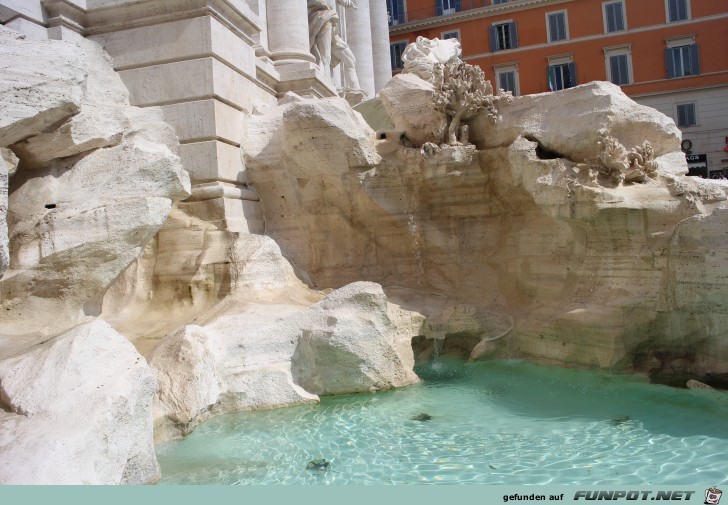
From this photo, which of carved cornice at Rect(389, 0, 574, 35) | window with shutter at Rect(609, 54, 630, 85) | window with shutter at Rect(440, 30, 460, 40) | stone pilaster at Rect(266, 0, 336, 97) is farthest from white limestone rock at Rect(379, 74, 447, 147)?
window with shutter at Rect(440, 30, 460, 40)

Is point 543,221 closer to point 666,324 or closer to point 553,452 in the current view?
point 666,324

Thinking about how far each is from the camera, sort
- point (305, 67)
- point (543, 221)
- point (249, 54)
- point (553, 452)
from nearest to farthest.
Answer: point (553, 452), point (543, 221), point (249, 54), point (305, 67)

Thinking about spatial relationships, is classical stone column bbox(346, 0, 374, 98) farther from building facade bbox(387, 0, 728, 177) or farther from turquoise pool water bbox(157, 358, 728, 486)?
building facade bbox(387, 0, 728, 177)

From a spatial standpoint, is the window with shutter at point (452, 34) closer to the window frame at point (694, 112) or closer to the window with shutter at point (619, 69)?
the window with shutter at point (619, 69)

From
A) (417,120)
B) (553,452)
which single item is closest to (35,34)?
(417,120)

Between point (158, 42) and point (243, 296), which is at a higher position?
point (158, 42)

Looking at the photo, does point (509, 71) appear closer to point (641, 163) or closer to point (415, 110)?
point (415, 110)

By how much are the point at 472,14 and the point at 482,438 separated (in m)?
25.8

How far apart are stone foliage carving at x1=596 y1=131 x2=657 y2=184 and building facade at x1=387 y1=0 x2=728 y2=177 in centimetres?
1944

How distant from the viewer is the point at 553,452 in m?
3.47

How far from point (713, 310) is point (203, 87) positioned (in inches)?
195

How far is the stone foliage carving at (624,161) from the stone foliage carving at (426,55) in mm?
3309

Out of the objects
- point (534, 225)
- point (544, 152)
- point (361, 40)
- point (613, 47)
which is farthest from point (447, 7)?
point (534, 225)

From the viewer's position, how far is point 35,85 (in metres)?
3.98
